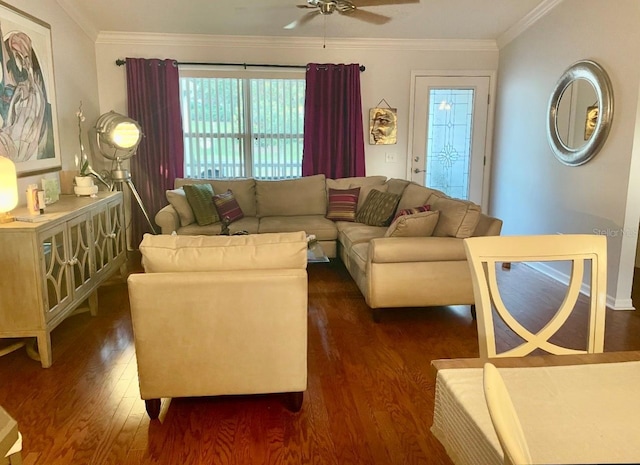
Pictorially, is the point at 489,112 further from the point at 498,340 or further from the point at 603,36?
the point at 498,340

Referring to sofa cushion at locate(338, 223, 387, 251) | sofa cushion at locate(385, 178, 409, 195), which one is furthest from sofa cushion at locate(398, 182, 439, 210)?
sofa cushion at locate(338, 223, 387, 251)

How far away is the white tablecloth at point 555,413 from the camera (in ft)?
2.97

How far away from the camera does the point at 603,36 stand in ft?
12.9

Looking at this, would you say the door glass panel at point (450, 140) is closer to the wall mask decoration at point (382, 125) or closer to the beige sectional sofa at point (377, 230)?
the wall mask decoration at point (382, 125)

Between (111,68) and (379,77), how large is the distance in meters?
3.07

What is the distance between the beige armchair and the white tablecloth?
3.77ft

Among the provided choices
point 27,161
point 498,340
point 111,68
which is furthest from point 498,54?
point 27,161

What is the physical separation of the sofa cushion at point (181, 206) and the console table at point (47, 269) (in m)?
1.02

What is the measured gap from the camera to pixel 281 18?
16.5ft

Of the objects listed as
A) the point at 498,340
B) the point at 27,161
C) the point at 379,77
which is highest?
the point at 379,77

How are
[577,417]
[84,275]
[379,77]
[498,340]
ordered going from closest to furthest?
[577,417] < [498,340] < [84,275] < [379,77]

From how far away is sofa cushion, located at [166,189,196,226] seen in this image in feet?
15.7

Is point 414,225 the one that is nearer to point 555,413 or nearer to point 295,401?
point 295,401

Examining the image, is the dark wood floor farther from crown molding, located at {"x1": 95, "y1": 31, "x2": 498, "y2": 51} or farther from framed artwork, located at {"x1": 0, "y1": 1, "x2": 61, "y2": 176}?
crown molding, located at {"x1": 95, "y1": 31, "x2": 498, "y2": 51}
